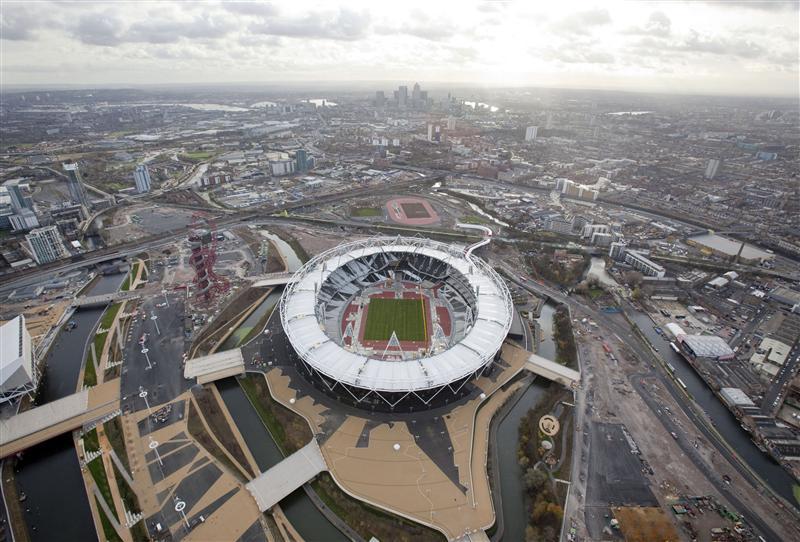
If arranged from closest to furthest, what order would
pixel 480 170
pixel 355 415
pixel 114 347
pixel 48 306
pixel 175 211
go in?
1. pixel 355 415
2. pixel 114 347
3. pixel 48 306
4. pixel 175 211
5. pixel 480 170

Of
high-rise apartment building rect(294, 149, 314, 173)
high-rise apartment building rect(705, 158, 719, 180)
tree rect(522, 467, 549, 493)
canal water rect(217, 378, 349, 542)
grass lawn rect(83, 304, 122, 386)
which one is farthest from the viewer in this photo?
high-rise apartment building rect(294, 149, 314, 173)

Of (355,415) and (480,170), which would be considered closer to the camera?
(355,415)

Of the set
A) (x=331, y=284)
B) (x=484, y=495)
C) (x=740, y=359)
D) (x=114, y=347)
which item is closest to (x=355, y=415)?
(x=484, y=495)

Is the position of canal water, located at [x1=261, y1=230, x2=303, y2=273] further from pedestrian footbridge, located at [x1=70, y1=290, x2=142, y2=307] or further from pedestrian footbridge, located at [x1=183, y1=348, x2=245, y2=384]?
pedestrian footbridge, located at [x1=183, y1=348, x2=245, y2=384]

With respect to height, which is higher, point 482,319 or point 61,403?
point 482,319

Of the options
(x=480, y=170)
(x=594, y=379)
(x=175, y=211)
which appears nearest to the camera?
(x=594, y=379)

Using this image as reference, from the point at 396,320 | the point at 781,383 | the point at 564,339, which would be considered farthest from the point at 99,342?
the point at 781,383

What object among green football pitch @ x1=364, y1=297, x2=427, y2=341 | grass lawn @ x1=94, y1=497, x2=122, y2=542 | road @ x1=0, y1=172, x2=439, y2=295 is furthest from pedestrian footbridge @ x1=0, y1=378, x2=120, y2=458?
road @ x1=0, y1=172, x2=439, y2=295

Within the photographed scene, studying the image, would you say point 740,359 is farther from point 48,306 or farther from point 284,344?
point 48,306

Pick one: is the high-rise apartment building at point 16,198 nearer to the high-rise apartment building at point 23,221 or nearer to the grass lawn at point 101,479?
the high-rise apartment building at point 23,221
